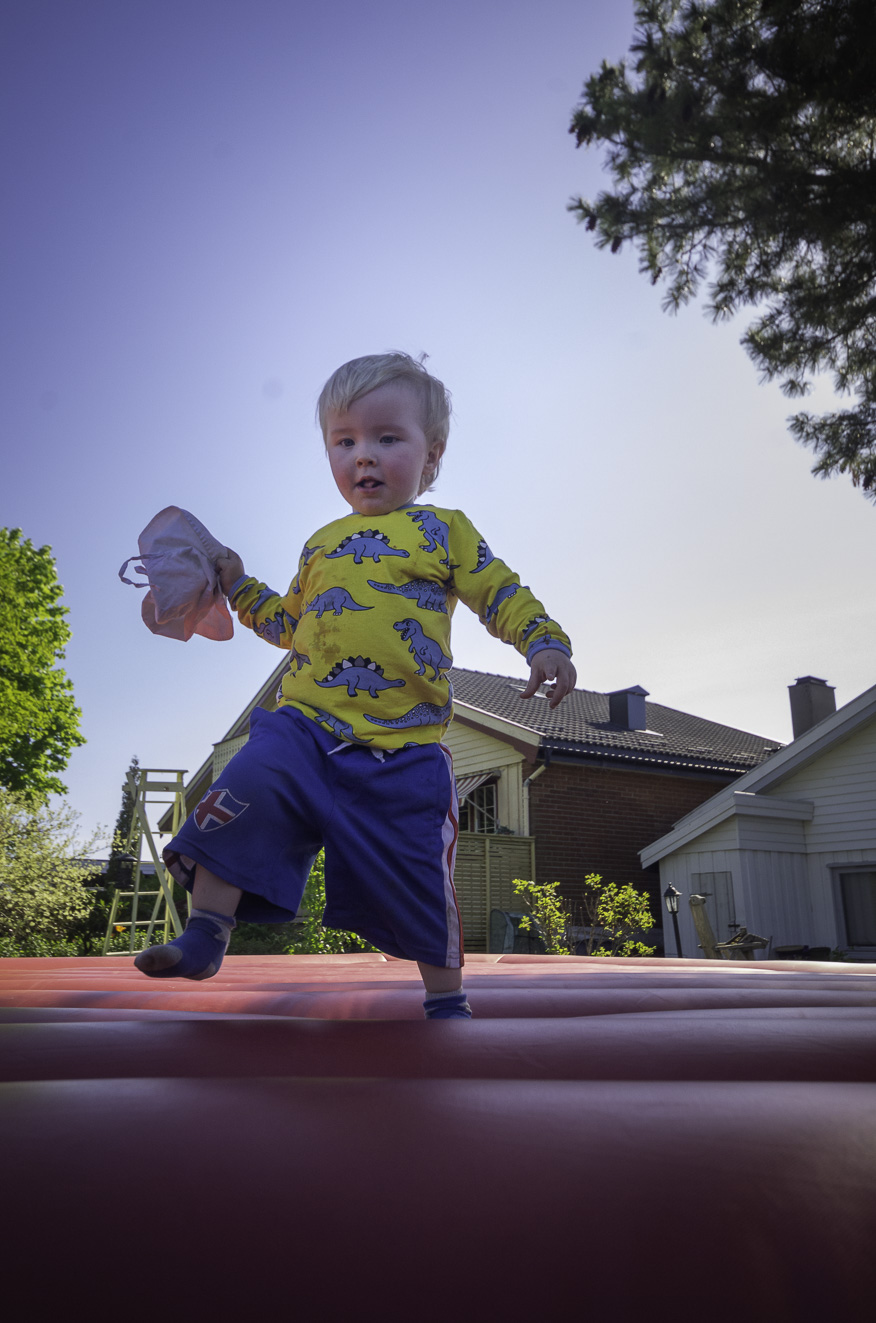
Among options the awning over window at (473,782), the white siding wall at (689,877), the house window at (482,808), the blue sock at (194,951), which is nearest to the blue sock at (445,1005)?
the blue sock at (194,951)

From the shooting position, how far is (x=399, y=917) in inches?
56.0

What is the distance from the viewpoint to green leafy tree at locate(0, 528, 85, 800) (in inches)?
Answer: 677

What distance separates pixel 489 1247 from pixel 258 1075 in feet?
1.36

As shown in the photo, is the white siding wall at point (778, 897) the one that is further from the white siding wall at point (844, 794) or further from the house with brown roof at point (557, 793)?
the house with brown roof at point (557, 793)

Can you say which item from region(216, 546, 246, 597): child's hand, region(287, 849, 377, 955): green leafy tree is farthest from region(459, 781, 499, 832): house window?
region(216, 546, 246, 597): child's hand

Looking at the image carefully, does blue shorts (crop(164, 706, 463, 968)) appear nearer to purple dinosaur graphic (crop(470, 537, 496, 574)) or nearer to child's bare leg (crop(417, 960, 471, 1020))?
child's bare leg (crop(417, 960, 471, 1020))

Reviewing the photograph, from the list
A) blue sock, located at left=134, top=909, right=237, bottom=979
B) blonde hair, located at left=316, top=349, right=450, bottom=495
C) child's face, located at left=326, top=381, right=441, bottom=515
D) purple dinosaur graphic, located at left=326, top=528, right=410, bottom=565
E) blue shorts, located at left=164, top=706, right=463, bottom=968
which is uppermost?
blonde hair, located at left=316, top=349, right=450, bottom=495

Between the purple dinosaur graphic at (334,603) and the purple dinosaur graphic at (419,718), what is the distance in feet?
0.69

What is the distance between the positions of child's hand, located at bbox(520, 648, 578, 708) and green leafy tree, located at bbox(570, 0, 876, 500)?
400 centimetres

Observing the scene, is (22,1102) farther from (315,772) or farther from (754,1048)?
(315,772)

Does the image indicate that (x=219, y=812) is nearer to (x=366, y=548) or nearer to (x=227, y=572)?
(x=366, y=548)

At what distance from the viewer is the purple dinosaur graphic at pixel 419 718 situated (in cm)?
155

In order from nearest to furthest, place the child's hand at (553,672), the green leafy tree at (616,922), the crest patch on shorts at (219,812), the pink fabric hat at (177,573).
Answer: the crest patch on shorts at (219,812) → the child's hand at (553,672) → the pink fabric hat at (177,573) → the green leafy tree at (616,922)

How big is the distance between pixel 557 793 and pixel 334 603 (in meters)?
12.5
